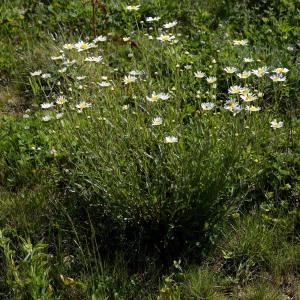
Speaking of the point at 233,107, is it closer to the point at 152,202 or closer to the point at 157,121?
the point at 157,121

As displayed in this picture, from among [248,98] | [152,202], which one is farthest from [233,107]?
[152,202]

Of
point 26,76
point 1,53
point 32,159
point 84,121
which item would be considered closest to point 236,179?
point 84,121

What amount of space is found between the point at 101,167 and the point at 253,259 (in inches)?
35.8

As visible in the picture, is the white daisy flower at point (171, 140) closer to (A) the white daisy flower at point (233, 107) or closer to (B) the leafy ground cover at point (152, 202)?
(B) the leafy ground cover at point (152, 202)

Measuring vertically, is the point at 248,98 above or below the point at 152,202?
above

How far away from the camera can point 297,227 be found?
314 cm

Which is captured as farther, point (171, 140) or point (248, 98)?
point (248, 98)

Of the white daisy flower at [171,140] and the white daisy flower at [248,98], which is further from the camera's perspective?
the white daisy flower at [248,98]

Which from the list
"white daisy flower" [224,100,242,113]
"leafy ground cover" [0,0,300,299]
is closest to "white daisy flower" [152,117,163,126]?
"leafy ground cover" [0,0,300,299]

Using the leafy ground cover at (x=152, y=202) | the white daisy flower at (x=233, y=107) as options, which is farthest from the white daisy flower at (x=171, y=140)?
the white daisy flower at (x=233, y=107)

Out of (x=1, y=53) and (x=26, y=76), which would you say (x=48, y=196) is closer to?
(x=26, y=76)

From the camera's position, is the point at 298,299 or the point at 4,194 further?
the point at 4,194

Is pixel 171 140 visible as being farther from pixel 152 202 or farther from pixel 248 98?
pixel 248 98

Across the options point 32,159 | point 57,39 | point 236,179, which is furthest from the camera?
point 57,39
